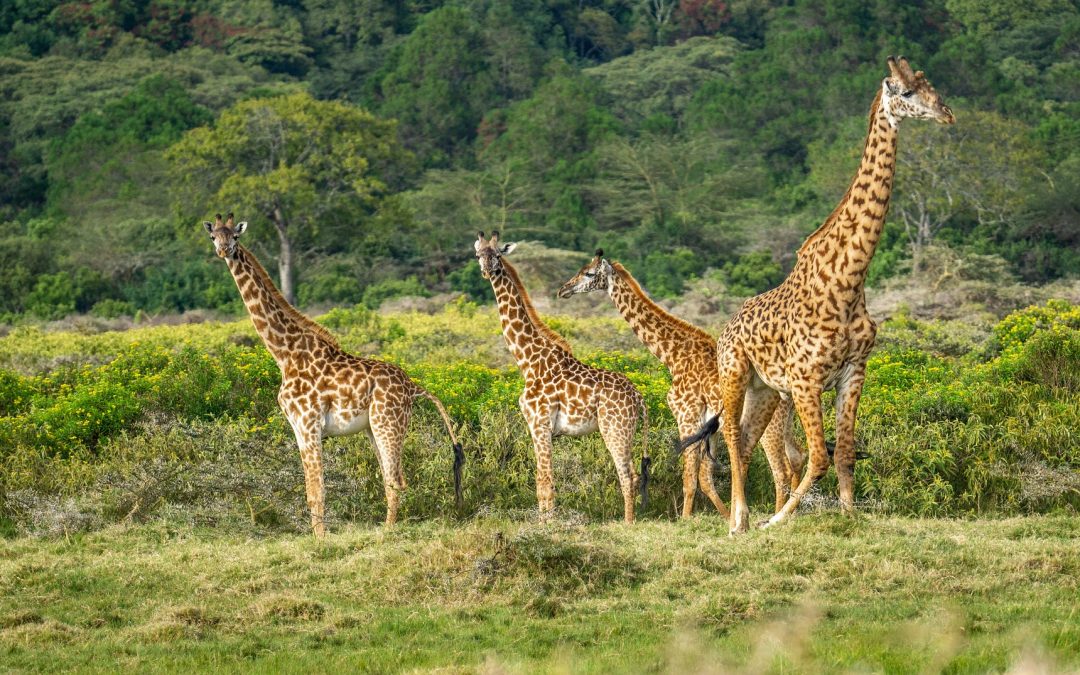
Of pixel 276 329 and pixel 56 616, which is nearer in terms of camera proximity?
pixel 56 616

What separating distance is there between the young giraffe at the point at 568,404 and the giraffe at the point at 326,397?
0.72 m

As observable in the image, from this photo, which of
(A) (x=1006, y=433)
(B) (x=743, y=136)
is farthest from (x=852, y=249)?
(B) (x=743, y=136)

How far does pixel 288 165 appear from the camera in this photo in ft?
127

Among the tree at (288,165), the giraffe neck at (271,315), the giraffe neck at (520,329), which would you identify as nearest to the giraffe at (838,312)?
the giraffe neck at (520,329)

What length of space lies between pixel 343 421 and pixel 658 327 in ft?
8.28

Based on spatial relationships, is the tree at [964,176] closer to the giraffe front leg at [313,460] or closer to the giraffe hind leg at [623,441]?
the giraffe hind leg at [623,441]

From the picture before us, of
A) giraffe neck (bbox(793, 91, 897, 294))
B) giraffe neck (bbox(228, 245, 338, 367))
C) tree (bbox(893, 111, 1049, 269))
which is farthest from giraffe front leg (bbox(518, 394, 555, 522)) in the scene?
tree (bbox(893, 111, 1049, 269))

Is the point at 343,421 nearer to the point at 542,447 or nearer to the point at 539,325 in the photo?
the point at 542,447

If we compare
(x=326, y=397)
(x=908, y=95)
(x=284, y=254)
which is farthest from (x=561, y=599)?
(x=284, y=254)

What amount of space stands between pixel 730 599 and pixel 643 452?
334cm

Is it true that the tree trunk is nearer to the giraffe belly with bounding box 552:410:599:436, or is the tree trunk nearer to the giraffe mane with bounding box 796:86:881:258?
the giraffe belly with bounding box 552:410:599:436

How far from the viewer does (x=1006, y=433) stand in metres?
13.8

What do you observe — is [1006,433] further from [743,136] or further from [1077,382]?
[743,136]

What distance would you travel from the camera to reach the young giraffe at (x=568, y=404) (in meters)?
12.6
